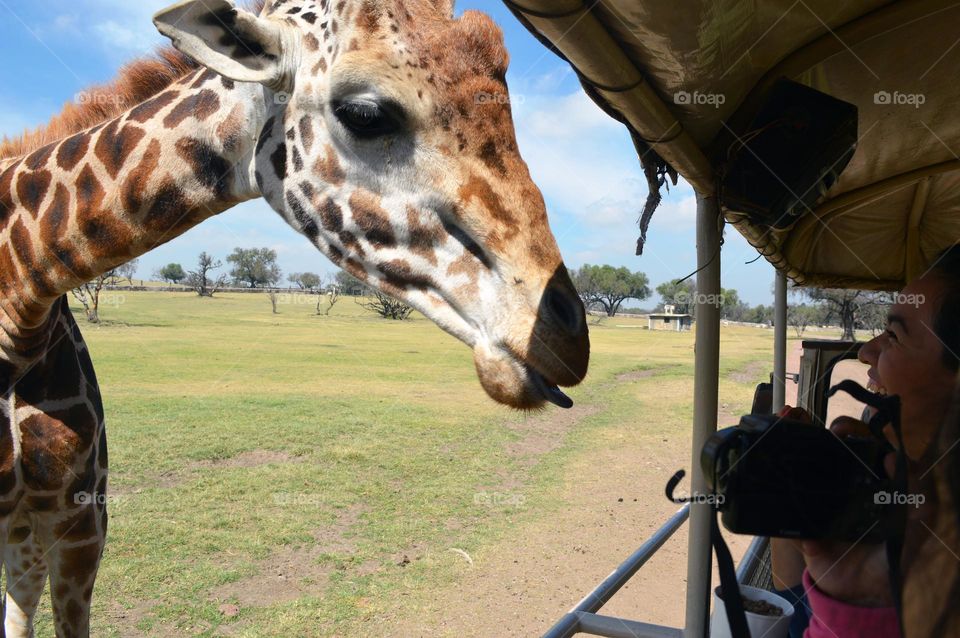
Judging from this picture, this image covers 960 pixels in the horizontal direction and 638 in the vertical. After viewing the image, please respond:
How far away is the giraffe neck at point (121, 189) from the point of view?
1.80 metres

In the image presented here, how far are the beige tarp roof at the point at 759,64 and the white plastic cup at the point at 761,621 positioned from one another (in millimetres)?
1467

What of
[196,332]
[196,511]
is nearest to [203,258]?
[196,332]

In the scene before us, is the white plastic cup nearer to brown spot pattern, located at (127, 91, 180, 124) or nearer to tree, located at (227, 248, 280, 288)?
brown spot pattern, located at (127, 91, 180, 124)

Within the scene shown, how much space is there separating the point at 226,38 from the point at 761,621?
2.49 meters

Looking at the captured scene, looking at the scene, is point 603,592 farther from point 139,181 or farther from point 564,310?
point 139,181

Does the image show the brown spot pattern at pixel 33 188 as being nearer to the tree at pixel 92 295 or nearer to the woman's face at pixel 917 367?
the woman's face at pixel 917 367

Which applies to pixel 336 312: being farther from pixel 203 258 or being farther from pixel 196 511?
pixel 196 511

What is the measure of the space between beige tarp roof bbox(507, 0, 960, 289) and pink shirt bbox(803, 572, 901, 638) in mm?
1217

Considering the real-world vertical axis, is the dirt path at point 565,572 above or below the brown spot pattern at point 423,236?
below

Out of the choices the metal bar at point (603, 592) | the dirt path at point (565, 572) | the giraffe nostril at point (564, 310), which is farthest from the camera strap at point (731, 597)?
the dirt path at point (565, 572)

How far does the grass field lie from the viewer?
15.0ft

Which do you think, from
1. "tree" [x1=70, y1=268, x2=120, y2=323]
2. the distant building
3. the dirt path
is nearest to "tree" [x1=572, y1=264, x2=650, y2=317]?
the distant building

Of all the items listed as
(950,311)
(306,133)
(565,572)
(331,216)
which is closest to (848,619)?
(950,311)

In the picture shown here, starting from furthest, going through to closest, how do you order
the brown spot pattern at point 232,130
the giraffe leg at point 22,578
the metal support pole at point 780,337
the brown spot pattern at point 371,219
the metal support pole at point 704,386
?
the metal support pole at point 780,337 → the giraffe leg at point 22,578 → the metal support pole at point 704,386 → the brown spot pattern at point 232,130 → the brown spot pattern at point 371,219
